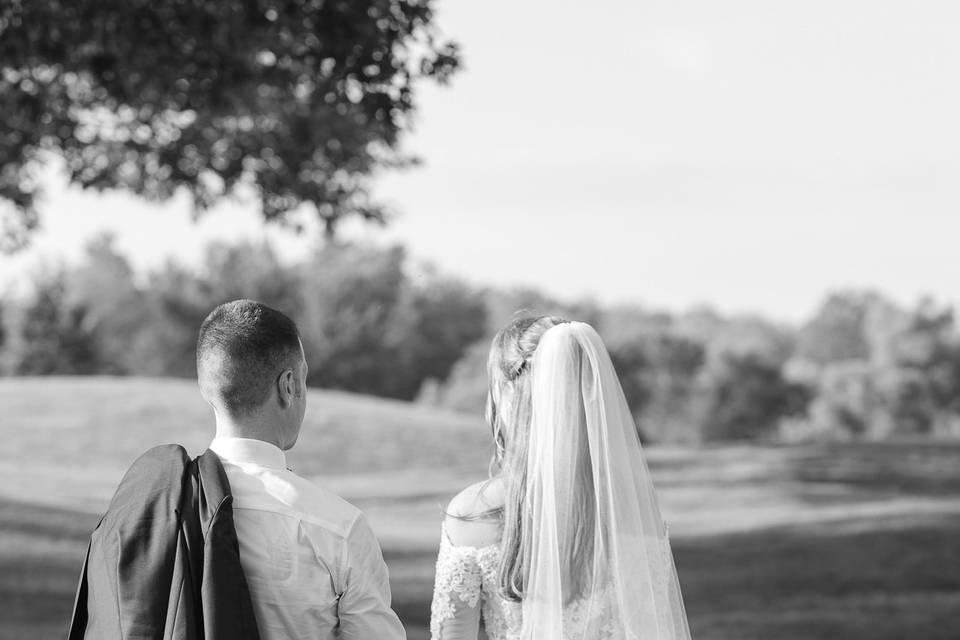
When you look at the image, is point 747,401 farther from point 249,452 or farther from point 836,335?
point 249,452

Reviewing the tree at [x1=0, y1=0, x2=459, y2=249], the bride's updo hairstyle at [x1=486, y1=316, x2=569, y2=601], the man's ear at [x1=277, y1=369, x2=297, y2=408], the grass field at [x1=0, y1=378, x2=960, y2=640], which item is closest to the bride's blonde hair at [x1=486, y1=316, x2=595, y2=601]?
the bride's updo hairstyle at [x1=486, y1=316, x2=569, y2=601]

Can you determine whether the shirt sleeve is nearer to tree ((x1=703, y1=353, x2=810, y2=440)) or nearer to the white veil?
the white veil

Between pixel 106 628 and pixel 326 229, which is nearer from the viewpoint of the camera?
pixel 106 628

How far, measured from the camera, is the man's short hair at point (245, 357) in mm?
3125

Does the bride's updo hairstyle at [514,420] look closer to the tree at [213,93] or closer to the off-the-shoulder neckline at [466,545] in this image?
the off-the-shoulder neckline at [466,545]

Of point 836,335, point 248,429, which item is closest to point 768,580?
point 248,429

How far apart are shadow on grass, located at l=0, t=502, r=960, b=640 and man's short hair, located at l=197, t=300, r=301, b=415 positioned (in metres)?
8.95

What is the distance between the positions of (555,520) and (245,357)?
108cm

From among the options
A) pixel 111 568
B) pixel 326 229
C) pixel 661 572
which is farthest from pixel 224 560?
pixel 326 229

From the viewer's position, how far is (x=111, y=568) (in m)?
3.02

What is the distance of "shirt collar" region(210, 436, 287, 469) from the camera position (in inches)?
124

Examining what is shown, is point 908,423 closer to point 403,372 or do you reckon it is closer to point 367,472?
point 403,372

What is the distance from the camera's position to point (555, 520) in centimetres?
357

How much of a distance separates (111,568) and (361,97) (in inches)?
243
